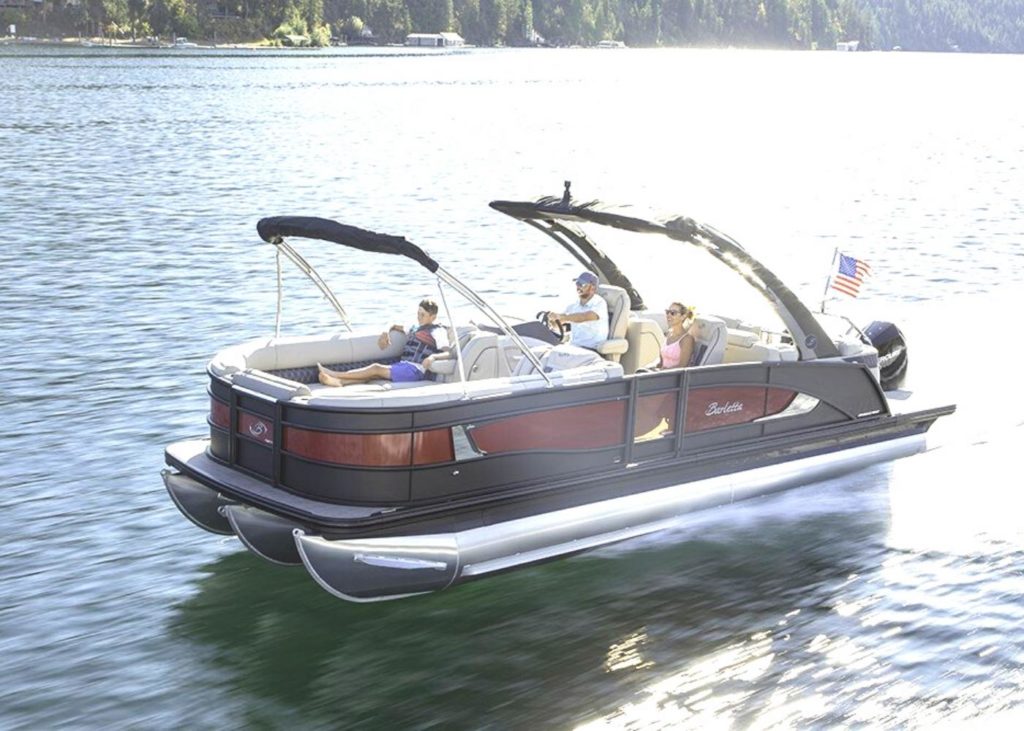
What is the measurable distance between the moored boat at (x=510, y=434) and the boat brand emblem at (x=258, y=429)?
13mm

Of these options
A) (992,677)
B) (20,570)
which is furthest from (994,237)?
(20,570)

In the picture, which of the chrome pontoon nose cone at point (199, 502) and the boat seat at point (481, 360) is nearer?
the chrome pontoon nose cone at point (199, 502)

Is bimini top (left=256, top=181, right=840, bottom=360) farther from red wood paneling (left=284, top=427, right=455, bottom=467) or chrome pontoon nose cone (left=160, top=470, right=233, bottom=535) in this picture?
chrome pontoon nose cone (left=160, top=470, right=233, bottom=535)

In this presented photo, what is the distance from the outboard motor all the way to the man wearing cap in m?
4.20

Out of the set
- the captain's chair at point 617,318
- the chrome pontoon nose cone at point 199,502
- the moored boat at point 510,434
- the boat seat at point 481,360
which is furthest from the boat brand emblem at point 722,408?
the chrome pontoon nose cone at point 199,502

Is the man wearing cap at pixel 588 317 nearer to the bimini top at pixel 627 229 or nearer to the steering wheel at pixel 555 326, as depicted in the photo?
the steering wheel at pixel 555 326

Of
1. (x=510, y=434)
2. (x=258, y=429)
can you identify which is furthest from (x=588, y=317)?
(x=258, y=429)

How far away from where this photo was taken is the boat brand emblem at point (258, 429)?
9266 mm

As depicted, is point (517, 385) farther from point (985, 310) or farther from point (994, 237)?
point (994, 237)

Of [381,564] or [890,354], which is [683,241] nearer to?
[381,564]

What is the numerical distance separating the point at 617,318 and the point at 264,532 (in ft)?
12.2

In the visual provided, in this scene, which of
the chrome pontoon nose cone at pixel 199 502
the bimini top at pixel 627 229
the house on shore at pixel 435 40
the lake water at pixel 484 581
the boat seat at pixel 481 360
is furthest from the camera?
the house on shore at pixel 435 40

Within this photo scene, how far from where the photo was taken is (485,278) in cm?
2270

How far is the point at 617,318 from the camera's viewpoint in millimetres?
11297
